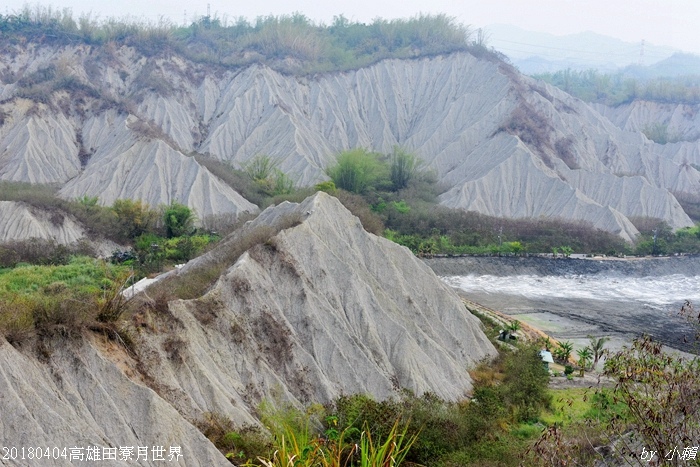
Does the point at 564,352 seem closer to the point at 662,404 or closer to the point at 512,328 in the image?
the point at 512,328

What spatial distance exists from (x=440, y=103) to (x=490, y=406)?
55.1 meters

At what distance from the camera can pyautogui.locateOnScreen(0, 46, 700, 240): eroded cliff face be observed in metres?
48.8

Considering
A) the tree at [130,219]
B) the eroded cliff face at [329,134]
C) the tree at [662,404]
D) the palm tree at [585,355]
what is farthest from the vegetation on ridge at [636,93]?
the tree at [662,404]

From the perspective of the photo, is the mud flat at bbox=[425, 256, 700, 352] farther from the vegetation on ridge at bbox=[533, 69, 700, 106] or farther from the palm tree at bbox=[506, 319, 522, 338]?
the vegetation on ridge at bbox=[533, 69, 700, 106]

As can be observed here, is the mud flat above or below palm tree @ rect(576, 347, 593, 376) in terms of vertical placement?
below

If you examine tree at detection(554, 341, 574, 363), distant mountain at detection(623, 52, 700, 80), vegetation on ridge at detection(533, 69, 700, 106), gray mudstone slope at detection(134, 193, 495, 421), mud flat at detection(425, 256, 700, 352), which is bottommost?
mud flat at detection(425, 256, 700, 352)

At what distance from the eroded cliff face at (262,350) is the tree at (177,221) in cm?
1418

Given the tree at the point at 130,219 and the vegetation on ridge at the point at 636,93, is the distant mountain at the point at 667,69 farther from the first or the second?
the tree at the point at 130,219

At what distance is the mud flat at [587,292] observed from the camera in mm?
29656

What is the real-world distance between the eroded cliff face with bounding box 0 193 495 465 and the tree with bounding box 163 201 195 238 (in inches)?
558

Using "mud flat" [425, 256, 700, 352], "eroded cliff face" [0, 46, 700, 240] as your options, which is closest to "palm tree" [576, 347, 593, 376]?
"mud flat" [425, 256, 700, 352]

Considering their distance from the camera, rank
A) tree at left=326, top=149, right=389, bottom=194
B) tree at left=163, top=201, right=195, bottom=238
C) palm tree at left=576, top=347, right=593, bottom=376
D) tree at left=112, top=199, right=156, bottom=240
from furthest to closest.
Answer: tree at left=326, top=149, right=389, bottom=194 → tree at left=163, top=201, right=195, bottom=238 → tree at left=112, top=199, right=156, bottom=240 → palm tree at left=576, top=347, right=593, bottom=376

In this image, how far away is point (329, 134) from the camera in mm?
66375

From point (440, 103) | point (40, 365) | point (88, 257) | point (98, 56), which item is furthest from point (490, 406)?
point (98, 56)
